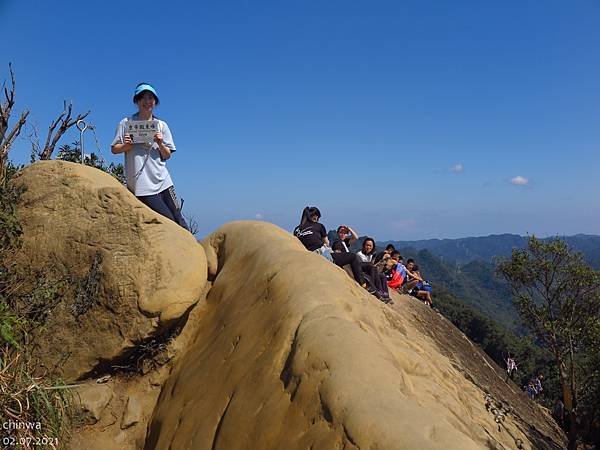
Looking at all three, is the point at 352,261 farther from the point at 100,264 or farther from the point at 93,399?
the point at 93,399

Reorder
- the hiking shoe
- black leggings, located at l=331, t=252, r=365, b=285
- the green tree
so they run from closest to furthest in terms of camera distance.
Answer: black leggings, located at l=331, t=252, r=365, b=285 < the hiking shoe < the green tree

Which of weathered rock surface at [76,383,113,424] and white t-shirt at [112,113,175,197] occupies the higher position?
white t-shirt at [112,113,175,197]

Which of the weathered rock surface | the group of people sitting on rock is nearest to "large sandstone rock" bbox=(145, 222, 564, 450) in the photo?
the weathered rock surface

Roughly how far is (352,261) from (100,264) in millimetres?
4217

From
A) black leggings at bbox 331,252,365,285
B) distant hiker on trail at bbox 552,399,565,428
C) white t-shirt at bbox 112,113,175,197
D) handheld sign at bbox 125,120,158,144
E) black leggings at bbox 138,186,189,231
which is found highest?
handheld sign at bbox 125,120,158,144

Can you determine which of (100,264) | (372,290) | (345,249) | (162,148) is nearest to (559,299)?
(345,249)

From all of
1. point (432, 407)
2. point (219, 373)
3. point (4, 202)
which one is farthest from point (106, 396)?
point (432, 407)

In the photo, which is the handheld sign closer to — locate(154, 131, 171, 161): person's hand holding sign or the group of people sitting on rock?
locate(154, 131, 171, 161): person's hand holding sign

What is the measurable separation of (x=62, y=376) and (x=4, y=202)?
2260mm

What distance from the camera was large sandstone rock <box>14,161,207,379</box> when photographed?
17.1 ft

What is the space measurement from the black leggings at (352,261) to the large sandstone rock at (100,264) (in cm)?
280

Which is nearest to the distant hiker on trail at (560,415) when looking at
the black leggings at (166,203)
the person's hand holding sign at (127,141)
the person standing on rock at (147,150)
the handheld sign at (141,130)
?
the black leggings at (166,203)

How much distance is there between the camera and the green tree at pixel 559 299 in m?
14.0
